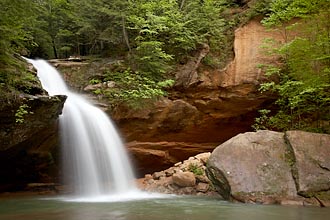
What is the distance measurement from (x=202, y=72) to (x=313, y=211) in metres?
8.13

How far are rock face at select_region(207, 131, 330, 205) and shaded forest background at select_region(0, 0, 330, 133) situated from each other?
1923mm

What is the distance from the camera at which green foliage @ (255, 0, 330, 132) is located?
10852mm

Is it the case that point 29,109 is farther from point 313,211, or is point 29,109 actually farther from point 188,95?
point 313,211

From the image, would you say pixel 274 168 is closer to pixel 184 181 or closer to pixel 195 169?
pixel 184 181

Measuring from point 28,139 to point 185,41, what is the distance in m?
7.11

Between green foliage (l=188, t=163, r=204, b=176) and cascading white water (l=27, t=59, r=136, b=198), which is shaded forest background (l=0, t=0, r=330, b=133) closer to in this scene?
cascading white water (l=27, t=59, r=136, b=198)

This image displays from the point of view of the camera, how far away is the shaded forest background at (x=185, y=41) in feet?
37.5

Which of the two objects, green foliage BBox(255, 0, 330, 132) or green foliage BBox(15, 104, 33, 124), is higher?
green foliage BBox(255, 0, 330, 132)

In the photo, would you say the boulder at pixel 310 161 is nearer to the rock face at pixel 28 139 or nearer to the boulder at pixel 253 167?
the boulder at pixel 253 167

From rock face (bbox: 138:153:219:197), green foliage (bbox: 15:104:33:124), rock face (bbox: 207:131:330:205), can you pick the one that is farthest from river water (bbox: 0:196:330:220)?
rock face (bbox: 138:153:219:197)

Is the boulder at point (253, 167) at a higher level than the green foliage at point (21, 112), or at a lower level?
lower

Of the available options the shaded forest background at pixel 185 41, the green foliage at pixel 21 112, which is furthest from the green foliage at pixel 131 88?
the green foliage at pixel 21 112

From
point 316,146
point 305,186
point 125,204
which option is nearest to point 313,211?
point 305,186

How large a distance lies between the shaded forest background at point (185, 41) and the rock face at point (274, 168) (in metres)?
1.92
